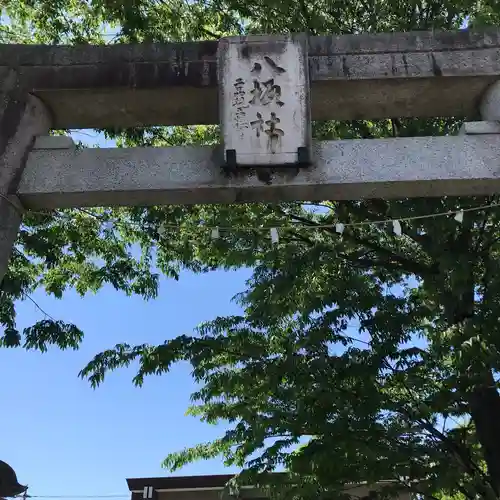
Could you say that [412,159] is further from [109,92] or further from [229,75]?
[109,92]

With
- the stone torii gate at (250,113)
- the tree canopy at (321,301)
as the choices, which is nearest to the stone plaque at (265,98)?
the stone torii gate at (250,113)

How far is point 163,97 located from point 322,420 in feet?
11.7

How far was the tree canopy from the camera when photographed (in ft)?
20.7

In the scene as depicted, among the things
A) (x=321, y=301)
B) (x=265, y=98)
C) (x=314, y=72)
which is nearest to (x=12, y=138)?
(x=265, y=98)

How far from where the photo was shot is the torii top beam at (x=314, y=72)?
4.89 metres

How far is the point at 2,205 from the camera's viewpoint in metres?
4.57

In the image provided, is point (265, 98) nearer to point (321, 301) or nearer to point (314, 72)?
point (314, 72)

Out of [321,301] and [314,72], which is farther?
[321,301]

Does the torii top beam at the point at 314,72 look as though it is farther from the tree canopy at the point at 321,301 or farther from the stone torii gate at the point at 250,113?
the tree canopy at the point at 321,301

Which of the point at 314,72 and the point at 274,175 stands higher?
the point at 314,72

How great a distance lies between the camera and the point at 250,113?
15.4 feet

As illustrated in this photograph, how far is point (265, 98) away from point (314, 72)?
1.62 feet

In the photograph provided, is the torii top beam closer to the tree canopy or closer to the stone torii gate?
the stone torii gate

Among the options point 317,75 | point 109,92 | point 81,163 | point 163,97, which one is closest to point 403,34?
point 317,75
